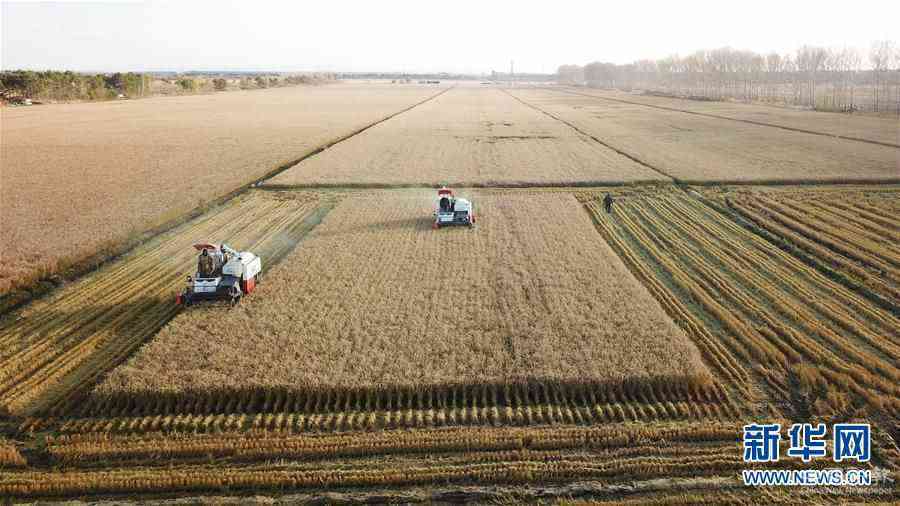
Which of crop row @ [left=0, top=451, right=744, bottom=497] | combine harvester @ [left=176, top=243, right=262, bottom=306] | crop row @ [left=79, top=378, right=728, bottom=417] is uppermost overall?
combine harvester @ [left=176, top=243, right=262, bottom=306]

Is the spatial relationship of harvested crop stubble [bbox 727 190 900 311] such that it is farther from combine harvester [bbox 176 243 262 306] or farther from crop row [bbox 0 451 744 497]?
combine harvester [bbox 176 243 262 306]

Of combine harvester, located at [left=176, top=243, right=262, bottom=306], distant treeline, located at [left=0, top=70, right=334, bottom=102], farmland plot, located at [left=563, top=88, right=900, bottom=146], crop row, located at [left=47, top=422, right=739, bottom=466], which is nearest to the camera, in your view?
crop row, located at [left=47, top=422, right=739, bottom=466]

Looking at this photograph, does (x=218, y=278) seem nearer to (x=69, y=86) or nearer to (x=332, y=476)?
(x=332, y=476)

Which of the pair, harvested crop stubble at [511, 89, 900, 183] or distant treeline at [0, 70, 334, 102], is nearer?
harvested crop stubble at [511, 89, 900, 183]

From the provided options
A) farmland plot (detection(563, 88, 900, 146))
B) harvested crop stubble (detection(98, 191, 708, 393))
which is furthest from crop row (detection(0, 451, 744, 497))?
farmland plot (detection(563, 88, 900, 146))

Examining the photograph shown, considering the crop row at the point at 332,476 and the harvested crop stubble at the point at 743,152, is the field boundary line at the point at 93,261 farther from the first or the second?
the harvested crop stubble at the point at 743,152

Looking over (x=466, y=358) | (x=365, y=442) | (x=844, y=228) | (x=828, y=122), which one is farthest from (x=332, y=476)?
(x=828, y=122)

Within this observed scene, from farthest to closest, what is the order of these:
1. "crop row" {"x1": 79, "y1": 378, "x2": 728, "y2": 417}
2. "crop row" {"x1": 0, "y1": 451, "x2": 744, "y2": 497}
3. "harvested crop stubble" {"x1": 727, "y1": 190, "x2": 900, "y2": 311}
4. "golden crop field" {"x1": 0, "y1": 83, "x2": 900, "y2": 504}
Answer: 1. "harvested crop stubble" {"x1": 727, "y1": 190, "x2": 900, "y2": 311}
2. "crop row" {"x1": 79, "y1": 378, "x2": 728, "y2": 417}
3. "golden crop field" {"x1": 0, "y1": 83, "x2": 900, "y2": 504}
4. "crop row" {"x1": 0, "y1": 451, "x2": 744, "y2": 497}
